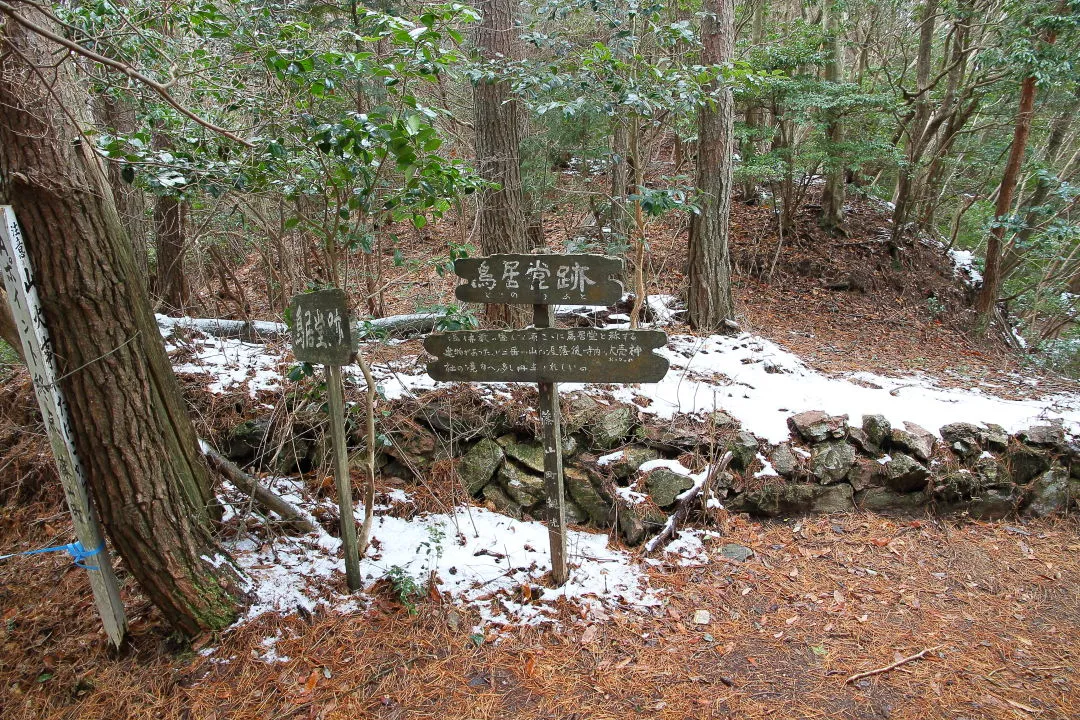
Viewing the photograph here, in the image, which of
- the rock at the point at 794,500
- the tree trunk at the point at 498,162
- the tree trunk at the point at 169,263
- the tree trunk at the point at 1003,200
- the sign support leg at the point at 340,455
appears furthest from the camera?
the tree trunk at the point at 1003,200

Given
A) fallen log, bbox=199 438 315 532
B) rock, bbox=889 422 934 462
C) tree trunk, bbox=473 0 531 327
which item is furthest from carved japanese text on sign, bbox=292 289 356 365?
rock, bbox=889 422 934 462

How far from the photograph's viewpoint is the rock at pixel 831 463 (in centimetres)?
455

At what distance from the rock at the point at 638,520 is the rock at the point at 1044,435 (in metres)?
3.39

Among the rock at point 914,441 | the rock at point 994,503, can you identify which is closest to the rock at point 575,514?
the rock at point 914,441

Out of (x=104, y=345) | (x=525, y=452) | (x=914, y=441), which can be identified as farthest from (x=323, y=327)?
(x=914, y=441)

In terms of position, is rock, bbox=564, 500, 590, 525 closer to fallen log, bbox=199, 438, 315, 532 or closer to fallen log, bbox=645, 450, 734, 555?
fallen log, bbox=645, 450, 734, 555

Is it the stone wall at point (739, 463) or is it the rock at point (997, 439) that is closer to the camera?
the stone wall at point (739, 463)

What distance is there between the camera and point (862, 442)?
15.6 ft

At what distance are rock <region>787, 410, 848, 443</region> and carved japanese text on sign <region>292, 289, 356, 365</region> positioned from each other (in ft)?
12.5

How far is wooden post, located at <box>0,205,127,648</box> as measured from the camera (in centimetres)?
247

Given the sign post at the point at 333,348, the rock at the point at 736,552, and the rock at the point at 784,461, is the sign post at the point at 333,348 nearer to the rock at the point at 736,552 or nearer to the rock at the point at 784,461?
the rock at the point at 736,552

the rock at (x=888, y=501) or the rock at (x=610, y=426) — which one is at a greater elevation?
the rock at (x=610, y=426)

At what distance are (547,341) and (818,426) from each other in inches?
115

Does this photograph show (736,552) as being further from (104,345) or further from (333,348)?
(104,345)
